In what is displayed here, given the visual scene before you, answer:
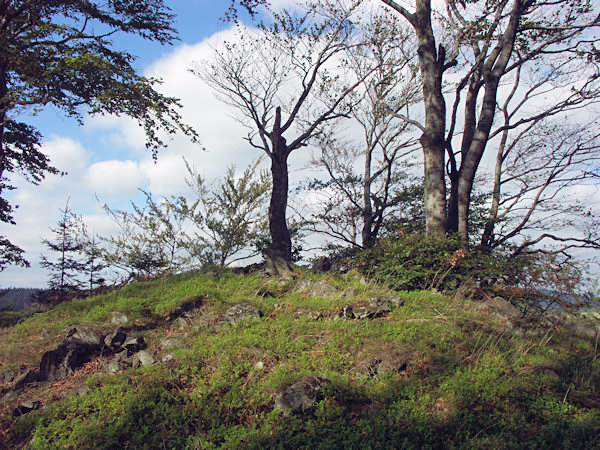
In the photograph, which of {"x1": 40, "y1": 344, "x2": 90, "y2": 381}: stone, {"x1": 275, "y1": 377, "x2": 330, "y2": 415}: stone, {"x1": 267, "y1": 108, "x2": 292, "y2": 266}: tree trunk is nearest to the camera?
{"x1": 275, "y1": 377, "x2": 330, "y2": 415}: stone

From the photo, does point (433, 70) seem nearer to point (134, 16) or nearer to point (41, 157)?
point (134, 16)

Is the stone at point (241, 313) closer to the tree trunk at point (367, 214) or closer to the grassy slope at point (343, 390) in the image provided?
the grassy slope at point (343, 390)

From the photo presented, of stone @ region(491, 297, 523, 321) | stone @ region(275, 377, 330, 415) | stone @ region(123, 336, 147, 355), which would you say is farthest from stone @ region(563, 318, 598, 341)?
stone @ region(123, 336, 147, 355)

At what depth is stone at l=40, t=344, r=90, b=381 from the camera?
5.03m

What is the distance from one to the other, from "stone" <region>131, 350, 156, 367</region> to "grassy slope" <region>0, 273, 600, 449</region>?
0.24 meters

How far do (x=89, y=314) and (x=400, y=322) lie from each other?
17.6 ft

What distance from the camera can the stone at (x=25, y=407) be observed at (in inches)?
168

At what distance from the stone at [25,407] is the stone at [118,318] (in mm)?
2160

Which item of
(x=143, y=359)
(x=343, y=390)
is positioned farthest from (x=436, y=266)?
(x=143, y=359)

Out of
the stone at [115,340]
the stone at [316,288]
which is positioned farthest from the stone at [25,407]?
the stone at [316,288]

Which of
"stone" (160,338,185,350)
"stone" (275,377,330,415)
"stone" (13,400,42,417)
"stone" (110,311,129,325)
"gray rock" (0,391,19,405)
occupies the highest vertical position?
"stone" (110,311,129,325)

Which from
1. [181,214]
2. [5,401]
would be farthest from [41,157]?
[5,401]

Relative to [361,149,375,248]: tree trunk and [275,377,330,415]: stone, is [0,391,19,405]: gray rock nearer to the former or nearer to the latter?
[275,377,330,415]: stone

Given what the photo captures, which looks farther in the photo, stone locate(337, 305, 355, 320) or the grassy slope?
stone locate(337, 305, 355, 320)
